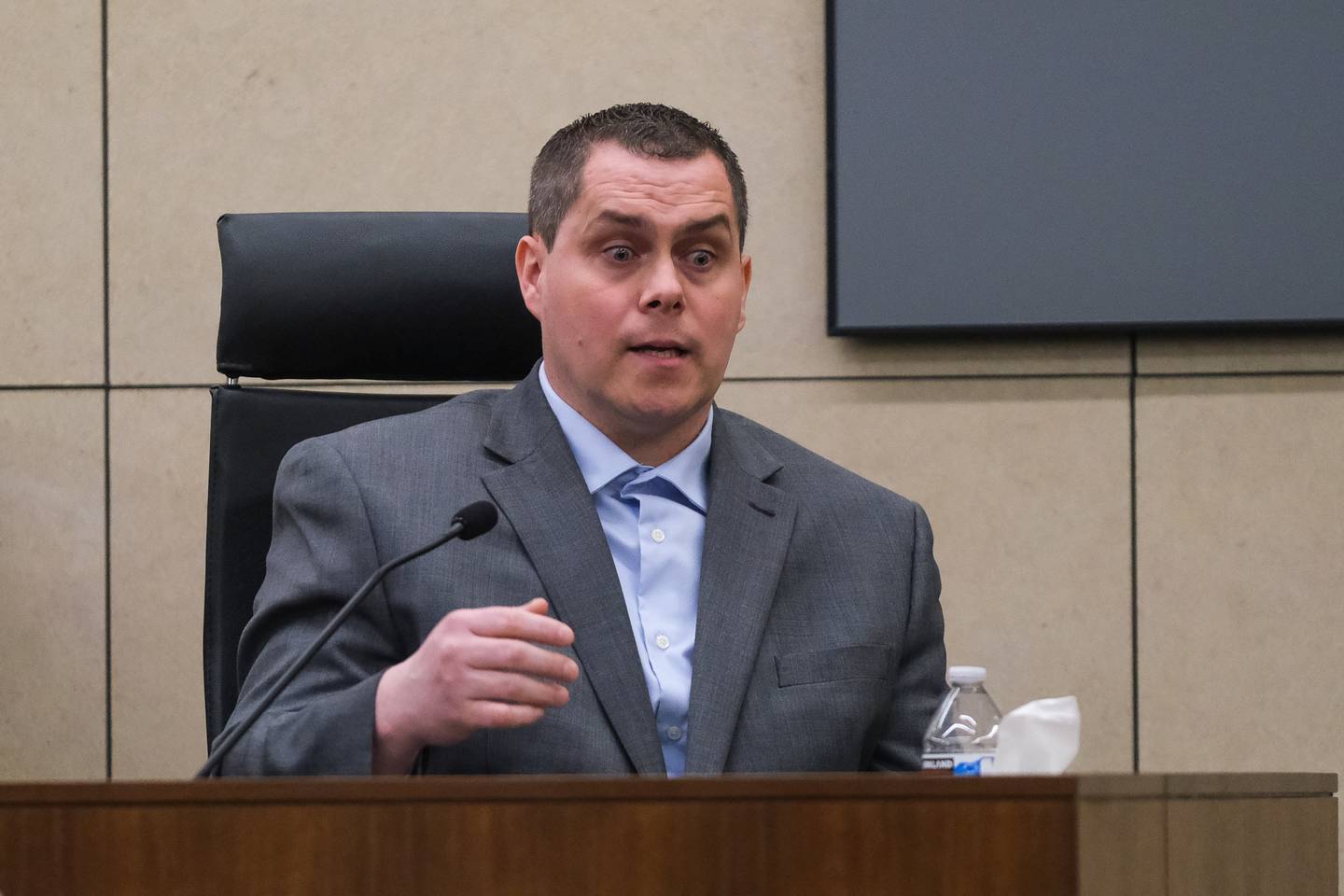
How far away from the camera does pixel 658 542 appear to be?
166 cm

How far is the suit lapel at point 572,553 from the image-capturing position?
150cm

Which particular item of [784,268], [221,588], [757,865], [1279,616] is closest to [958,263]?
[784,268]

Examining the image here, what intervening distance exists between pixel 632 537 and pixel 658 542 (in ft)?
0.11

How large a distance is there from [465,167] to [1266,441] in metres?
1.45

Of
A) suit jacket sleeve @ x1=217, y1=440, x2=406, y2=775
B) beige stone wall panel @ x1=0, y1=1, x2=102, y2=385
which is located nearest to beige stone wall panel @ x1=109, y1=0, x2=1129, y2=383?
beige stone wall panel @ x1=0, y1=1, x2=102, y2=385

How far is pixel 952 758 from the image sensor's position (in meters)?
1.26

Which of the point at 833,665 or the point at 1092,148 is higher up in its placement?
the point at 1092,148

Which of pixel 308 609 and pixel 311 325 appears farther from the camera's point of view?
pixel 311 325

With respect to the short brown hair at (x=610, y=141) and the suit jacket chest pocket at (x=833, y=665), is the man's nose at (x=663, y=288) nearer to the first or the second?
the short brown hair at (x=610, y=141)

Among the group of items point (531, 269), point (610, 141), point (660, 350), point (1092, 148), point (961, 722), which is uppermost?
point (1092, 148)

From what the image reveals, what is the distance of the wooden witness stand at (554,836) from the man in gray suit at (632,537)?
52cm

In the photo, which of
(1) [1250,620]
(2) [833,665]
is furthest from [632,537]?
(1) [1250,620]

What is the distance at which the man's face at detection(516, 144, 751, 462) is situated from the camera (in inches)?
65.2

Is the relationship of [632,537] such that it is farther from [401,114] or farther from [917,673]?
[401,114]
